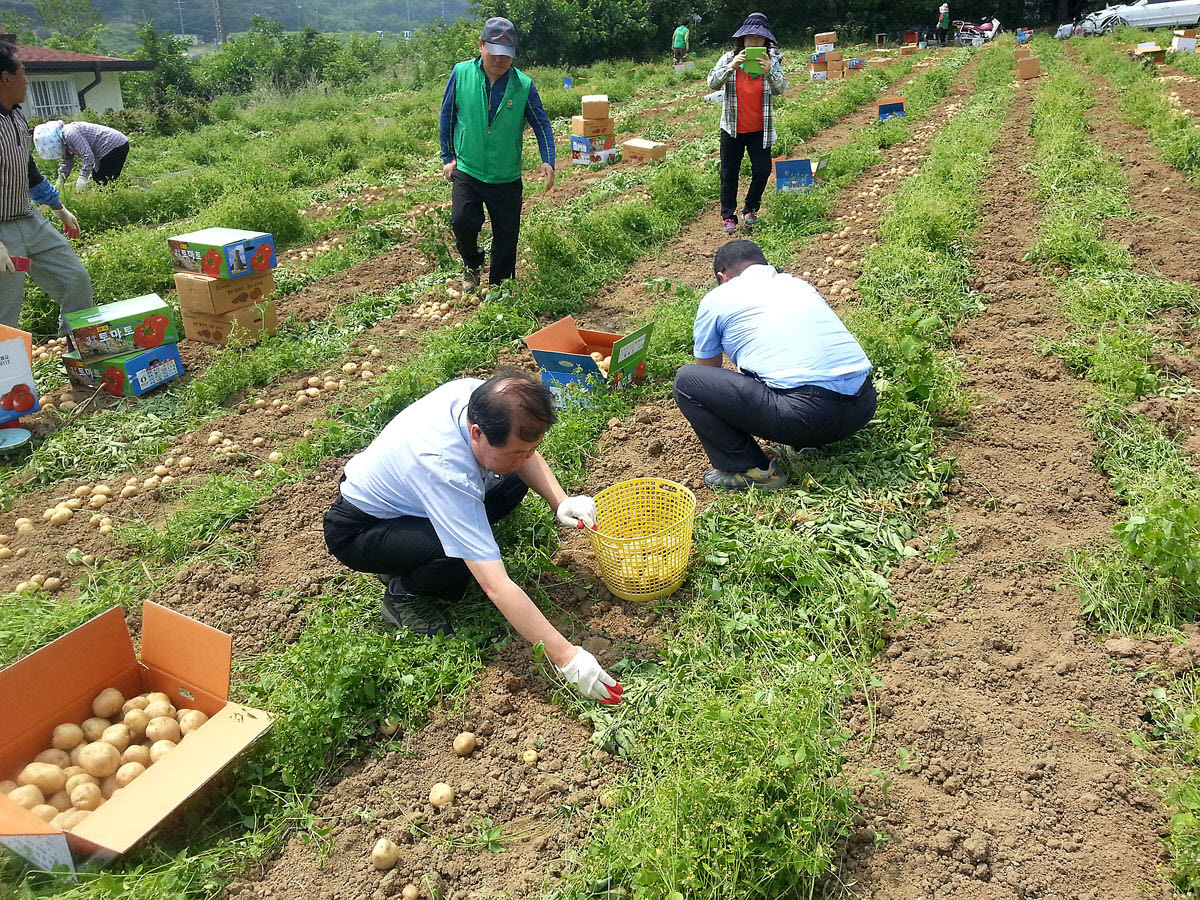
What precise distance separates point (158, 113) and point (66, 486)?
53.5 feet

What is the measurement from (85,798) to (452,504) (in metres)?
1.47

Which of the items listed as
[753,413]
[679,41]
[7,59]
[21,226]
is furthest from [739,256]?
[679,41]

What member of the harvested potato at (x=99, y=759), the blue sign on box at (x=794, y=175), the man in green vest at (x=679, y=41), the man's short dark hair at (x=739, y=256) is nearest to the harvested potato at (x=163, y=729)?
the harvested potato at (x=99, y=759)

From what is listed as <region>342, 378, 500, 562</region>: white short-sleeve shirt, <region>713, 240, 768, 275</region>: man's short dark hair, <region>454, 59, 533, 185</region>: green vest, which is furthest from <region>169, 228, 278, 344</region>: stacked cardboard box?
<region>713, 240, 768, 275</region>: man's short dark hair

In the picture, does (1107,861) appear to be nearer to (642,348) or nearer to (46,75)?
(642,348)

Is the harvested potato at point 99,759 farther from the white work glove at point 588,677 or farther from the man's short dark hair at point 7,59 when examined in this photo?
the man's short dark hair at point 7,59

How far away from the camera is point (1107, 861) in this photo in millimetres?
2197

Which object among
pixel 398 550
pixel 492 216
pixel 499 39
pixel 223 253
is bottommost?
pixel 398 550

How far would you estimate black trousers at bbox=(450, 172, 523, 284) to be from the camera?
240 inches

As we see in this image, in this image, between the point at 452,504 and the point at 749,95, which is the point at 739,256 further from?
the point at 749,95

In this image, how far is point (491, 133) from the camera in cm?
587

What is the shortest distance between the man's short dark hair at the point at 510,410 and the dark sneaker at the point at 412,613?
937mm

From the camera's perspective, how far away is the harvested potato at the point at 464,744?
2711 mm

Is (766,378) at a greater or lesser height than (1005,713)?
greater
